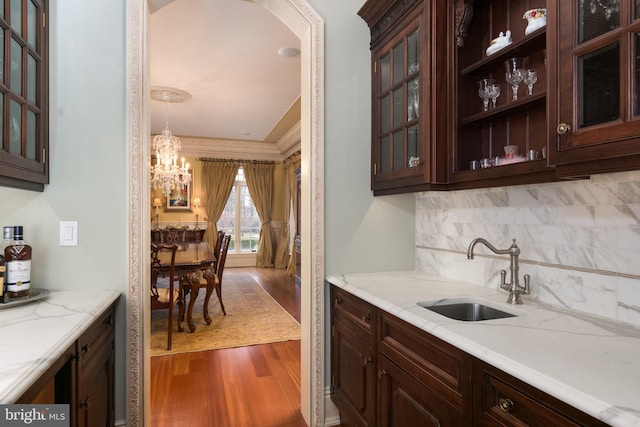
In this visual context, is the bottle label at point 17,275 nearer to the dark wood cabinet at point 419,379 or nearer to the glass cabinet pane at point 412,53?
the dark wood cabinet at point 419,379

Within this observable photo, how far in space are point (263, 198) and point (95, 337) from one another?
743 cm

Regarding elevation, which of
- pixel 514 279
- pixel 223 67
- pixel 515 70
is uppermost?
pixel 223 67

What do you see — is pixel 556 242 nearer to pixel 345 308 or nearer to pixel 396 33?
pixel 345 308

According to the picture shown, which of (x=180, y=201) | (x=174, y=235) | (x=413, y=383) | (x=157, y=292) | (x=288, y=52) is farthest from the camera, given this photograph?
(x=180, y=201)

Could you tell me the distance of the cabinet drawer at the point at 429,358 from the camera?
4.08ft

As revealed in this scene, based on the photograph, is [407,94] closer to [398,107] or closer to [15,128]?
[398,107]

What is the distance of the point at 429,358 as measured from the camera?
142cm

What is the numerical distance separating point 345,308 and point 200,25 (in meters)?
2.74

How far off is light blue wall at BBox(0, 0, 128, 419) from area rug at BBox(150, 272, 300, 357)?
1795mm

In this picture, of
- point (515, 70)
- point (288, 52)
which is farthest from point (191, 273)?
point (515, 70)

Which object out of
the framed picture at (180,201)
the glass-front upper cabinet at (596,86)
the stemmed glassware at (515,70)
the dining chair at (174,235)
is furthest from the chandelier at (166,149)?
the glass-front upper cabinet at (596,86)

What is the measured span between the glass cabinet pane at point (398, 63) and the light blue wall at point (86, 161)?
4.93 ft

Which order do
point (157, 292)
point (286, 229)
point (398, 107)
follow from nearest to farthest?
point (398, 107) → point (157, 292) → point (286, 229)

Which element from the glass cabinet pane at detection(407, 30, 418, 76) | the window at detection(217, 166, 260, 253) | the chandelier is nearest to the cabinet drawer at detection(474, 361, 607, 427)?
the glass cabinet pane at detection(407, 30, 418, 76)
